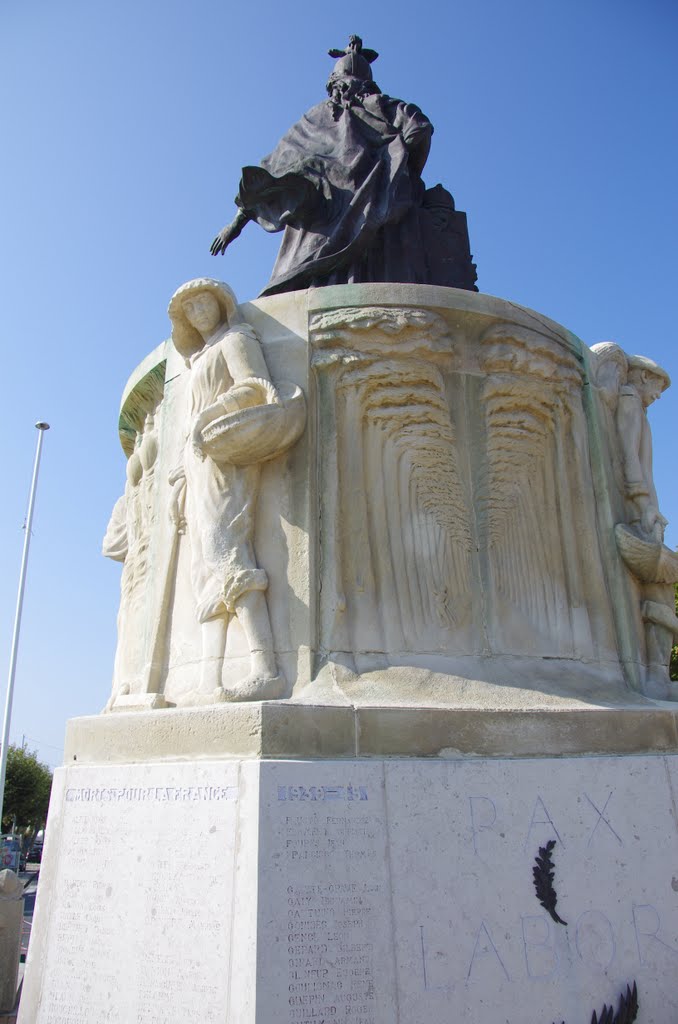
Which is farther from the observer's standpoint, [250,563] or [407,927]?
[250,563]

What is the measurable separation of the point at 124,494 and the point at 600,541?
4.28 meters

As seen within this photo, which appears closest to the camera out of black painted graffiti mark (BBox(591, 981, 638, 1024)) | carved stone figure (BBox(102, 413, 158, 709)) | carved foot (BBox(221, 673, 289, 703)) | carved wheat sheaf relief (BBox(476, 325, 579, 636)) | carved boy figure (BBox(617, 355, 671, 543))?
black painted graffiti mark (BBox(591, 981, 638, 1024))

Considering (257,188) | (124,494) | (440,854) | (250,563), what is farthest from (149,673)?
(257,188)

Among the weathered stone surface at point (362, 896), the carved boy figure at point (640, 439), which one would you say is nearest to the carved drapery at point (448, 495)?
the carved boy figure at point (640, 439)

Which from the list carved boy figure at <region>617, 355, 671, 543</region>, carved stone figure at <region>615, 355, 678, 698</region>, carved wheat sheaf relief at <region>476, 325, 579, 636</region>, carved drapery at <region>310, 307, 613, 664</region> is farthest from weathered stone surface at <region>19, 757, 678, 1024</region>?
carved boy figure at <region>617, 355, 671, 543</region>

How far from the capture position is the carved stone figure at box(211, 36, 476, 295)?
7.01 metres

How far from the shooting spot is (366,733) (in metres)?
4.19

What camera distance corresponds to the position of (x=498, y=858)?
4.04 m

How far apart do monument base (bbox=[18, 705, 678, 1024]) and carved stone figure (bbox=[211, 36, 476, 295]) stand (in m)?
4.27

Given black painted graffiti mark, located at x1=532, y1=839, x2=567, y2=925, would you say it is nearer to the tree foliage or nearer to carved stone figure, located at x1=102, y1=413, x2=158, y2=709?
carved stone figure, located at x1=102, y1=413, x2=158, y2=709

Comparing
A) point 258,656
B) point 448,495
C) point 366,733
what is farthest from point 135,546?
point 366,733

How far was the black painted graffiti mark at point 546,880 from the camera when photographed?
4.02 metres

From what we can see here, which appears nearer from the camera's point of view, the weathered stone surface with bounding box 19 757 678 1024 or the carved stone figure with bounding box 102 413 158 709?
the weathered stone surface with bounding box 19 757 678 1024

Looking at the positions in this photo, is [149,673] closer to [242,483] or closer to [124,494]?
[242,483]
